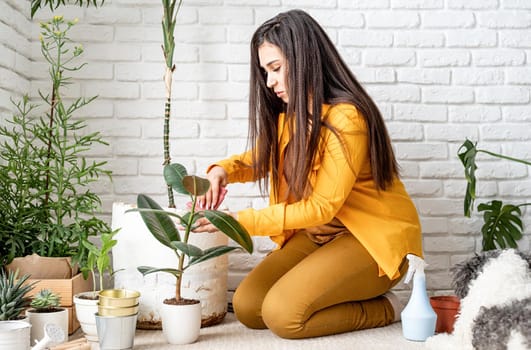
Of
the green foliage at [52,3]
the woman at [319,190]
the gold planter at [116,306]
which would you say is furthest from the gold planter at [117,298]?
the green foliage at [52,3]

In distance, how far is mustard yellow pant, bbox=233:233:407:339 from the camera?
6.81 ft

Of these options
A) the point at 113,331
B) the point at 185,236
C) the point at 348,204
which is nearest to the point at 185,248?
the point at 185,236

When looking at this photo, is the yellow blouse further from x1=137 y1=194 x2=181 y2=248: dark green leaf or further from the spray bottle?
x1=137 y1=194 x2=181 y2=248: dark green leaf

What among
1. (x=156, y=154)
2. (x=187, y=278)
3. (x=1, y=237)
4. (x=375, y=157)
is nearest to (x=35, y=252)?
(x=1, y=237)

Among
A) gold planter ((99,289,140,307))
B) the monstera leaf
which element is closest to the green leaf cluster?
gold planter ((99,289,140,307))

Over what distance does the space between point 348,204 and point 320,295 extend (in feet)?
1.12

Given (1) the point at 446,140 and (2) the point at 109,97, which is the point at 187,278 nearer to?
(2) the point at 109,97

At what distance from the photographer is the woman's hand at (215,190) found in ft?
6.89

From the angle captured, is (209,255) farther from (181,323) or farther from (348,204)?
(348,204)

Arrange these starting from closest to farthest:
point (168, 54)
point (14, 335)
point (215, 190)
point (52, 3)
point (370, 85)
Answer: point (14, 335), point (215, 190), point (168, 54), point (52, 3), point (370, 85)

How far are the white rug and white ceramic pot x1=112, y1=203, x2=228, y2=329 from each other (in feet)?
0.24

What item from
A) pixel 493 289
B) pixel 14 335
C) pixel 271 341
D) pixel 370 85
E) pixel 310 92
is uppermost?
pixel 370 85

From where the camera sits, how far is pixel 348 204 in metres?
2.21

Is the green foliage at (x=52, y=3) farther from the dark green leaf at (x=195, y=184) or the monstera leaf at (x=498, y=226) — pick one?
the monstera leaf at (x=498, y=226)
